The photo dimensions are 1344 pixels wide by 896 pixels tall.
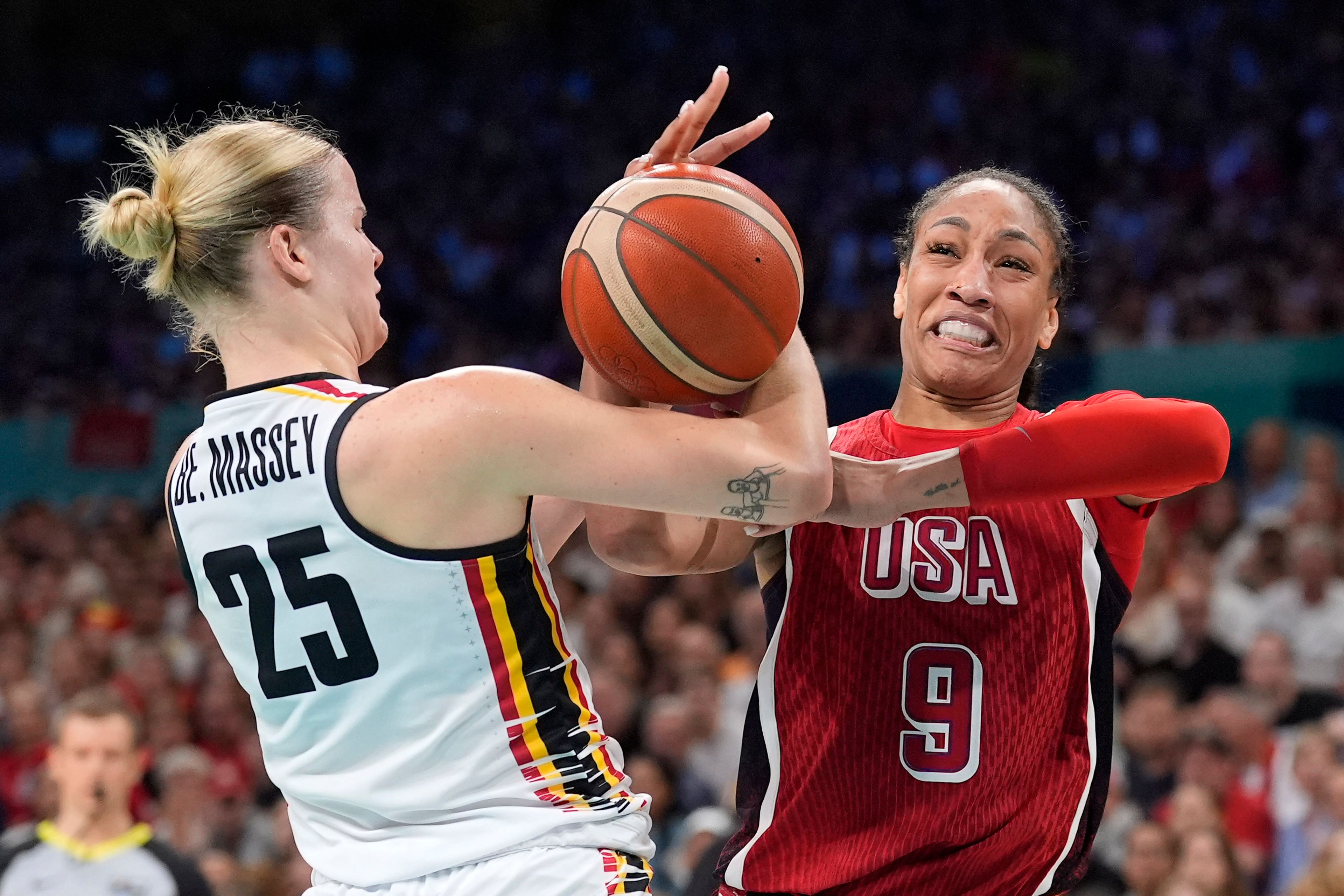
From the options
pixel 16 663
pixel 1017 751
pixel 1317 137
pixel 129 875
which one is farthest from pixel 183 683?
pixel 1317 137

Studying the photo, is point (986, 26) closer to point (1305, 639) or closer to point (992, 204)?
point (1305, 639)

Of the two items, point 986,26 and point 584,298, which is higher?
point 986,26

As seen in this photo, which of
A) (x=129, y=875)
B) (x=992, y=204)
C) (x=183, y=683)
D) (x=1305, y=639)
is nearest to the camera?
(x=992, y=204)

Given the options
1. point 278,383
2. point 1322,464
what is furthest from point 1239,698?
point 278,383

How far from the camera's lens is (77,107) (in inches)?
697

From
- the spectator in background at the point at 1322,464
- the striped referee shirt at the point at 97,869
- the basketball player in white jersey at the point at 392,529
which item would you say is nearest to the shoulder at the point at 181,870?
the striped referee shirt at the point at 97,869

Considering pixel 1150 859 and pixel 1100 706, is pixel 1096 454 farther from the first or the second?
pixel 1150 859

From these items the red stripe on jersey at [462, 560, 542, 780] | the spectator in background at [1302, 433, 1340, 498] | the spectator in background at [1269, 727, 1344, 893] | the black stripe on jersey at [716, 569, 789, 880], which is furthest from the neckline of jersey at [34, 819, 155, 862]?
the spectator in background at [1302, 433, 1340, 498]

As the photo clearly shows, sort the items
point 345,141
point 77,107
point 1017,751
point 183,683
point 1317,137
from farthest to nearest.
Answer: point 77,107 → point 345,141 → point 1317,137 → point 183,683 → point 1017,751

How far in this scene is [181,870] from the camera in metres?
5.30

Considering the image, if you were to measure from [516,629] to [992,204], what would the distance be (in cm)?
136

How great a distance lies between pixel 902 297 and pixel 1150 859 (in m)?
3.34

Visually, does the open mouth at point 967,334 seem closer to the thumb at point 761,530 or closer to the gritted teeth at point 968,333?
the gritted teeth at point 968,333

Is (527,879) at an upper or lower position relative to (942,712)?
lower
